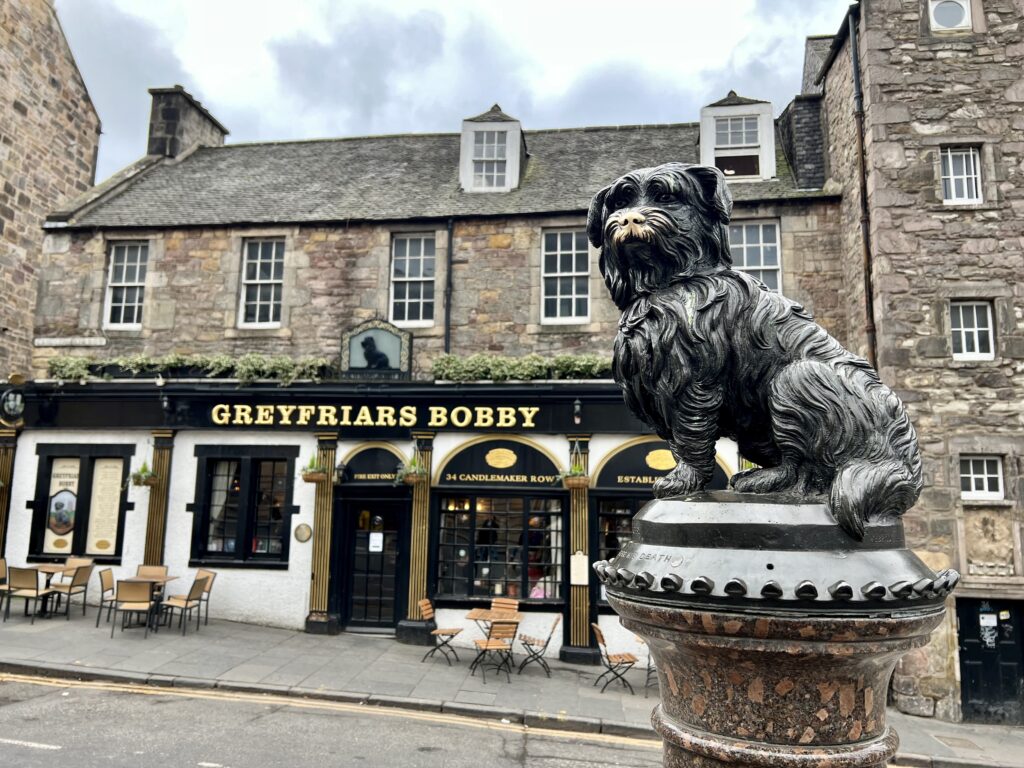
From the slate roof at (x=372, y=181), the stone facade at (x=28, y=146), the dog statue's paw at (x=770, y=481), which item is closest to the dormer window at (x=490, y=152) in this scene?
the slate roof at (x=372, y=181)

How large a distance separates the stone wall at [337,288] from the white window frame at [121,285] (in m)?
0.10

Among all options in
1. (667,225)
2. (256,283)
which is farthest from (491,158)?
(667,225)

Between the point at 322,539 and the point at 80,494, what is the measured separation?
200 inches

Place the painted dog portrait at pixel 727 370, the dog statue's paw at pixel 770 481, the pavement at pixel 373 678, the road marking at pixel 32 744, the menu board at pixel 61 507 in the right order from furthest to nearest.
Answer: the menu board at pixel 61 507, the pavement at pixel 373 678, the road marking at pixel 32 744, the dog statue's paw at pixel 770 481, the painted dog portrait at pixel 727 370

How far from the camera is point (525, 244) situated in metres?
13.9

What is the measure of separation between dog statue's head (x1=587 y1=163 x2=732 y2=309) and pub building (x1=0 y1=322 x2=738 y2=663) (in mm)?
9416

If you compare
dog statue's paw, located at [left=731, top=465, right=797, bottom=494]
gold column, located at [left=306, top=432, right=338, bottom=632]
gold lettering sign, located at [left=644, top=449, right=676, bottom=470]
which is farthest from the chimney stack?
dog statue's paw, located at [left=731, top=465, right=797, bottom=494]

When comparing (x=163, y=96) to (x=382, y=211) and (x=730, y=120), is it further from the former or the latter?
(x=730, y=120)

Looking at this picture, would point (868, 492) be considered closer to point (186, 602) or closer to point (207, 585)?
point (186, 602)

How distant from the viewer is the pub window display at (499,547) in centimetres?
1220

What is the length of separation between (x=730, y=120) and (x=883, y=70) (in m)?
3.33

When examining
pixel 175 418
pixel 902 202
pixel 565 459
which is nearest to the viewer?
pixel 902 202

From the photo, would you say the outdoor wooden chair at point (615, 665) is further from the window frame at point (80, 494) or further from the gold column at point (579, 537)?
the window frame at point (80, 494)

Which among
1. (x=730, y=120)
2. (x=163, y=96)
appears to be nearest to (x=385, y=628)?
(x=730, y=120)
